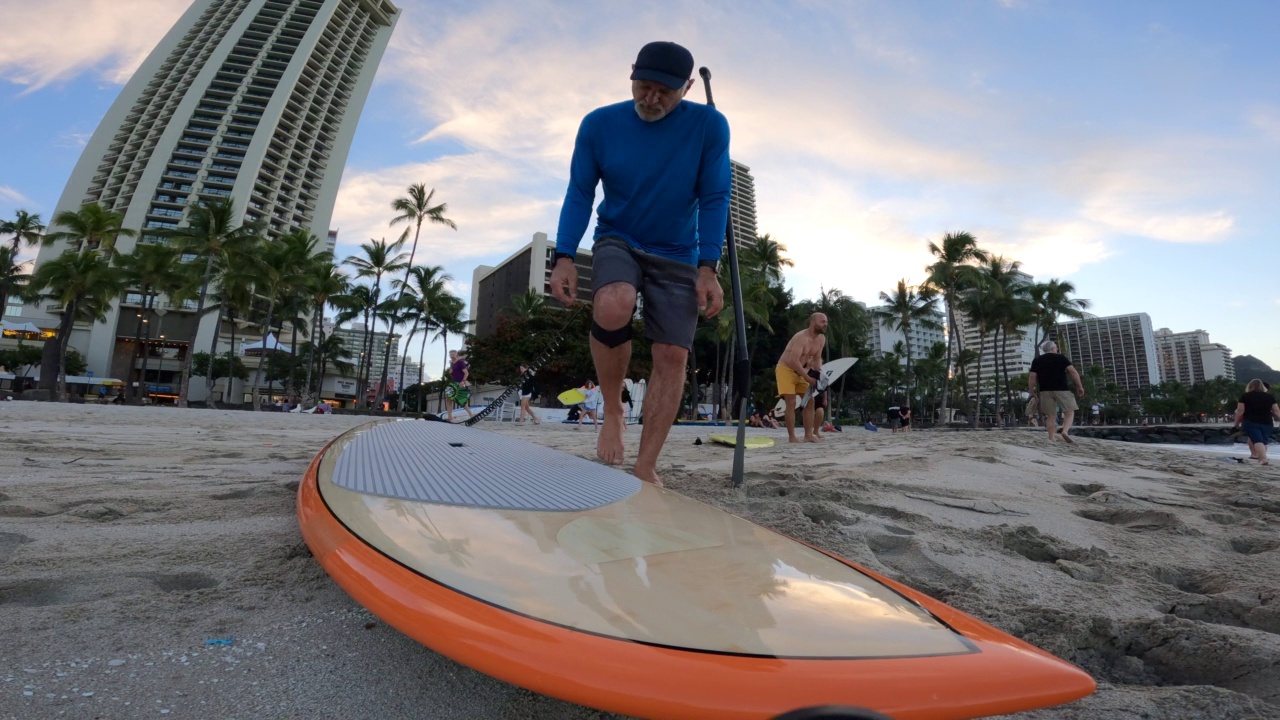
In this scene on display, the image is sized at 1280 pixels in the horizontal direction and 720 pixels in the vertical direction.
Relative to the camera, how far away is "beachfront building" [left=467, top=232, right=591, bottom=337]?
207 feet

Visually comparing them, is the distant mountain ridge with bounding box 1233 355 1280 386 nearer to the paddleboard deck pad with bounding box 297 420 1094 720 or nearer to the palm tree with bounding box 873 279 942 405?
the palm tree with bounding box 873 279 942 405

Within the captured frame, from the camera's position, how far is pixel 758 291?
26.5 meters

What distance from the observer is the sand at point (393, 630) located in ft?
2.64

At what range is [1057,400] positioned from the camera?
7613mm

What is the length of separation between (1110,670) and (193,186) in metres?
71.8

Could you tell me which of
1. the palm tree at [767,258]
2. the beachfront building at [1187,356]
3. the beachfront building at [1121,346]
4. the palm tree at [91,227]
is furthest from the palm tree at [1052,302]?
the beachfront building at [1187,356]

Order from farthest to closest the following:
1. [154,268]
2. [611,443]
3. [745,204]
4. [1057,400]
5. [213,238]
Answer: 1. [745,204]
2. [154,268]
3. [213,238]
4. [1057,400]
5. [611,443]

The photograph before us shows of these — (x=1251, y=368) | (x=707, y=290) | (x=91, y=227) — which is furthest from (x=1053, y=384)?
(x=1251, y=368)

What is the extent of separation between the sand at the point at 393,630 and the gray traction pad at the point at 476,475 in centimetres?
23

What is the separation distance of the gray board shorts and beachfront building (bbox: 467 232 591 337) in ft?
161

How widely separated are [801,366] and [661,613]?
5923mm

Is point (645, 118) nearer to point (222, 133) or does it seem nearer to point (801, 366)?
point (801, 366)

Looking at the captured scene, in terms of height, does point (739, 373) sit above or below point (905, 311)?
below

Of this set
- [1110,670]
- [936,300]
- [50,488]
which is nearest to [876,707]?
[1110,670]
